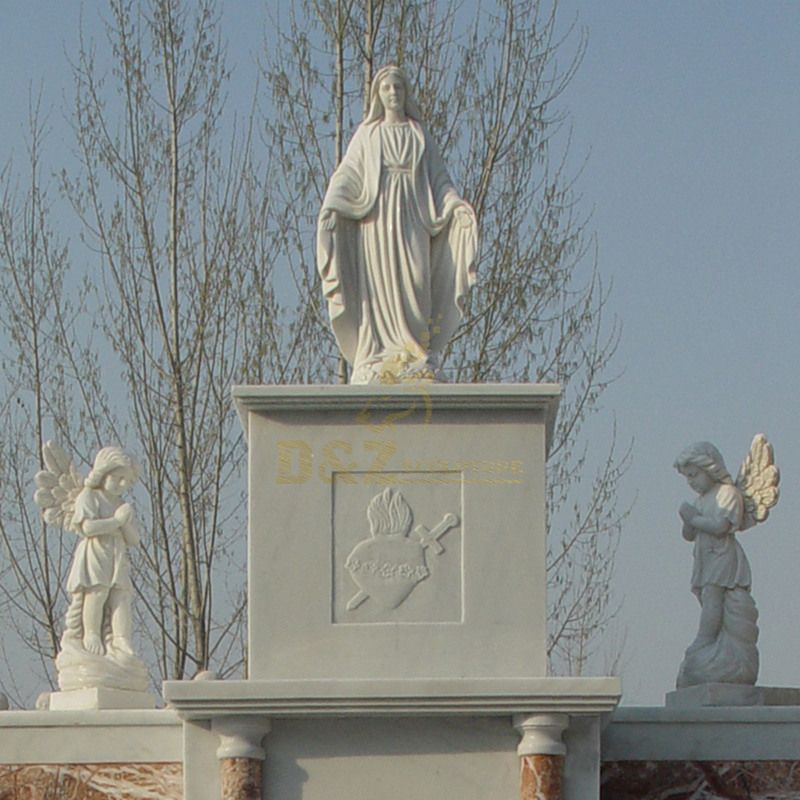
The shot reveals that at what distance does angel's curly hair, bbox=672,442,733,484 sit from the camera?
1313 centimetres

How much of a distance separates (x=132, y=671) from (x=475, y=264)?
3.16 m

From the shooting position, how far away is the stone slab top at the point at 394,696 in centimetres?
1120

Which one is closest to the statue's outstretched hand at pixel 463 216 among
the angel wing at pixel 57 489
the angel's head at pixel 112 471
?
the angel's head at pixel 112 471

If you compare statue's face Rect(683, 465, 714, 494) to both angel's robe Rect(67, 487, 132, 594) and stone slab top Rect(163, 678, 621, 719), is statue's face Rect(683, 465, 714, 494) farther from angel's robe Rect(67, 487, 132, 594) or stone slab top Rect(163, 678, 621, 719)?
angel's robe Rect(67, 487, 132, 594)

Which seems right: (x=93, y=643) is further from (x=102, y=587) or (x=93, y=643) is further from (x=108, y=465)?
(x=108, y=465)

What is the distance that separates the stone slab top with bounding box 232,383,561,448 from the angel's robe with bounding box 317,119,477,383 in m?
0.57

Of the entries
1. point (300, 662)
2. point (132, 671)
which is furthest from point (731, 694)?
point (132, 671)

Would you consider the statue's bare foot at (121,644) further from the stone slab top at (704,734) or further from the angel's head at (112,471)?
the stone slab top at (704,734)

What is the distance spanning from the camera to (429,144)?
42.6 ft

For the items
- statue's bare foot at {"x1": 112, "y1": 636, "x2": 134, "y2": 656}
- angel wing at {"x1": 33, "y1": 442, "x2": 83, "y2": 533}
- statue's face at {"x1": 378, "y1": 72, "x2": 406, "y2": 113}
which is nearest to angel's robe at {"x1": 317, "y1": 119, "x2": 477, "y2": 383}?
statue's face at {"x1": 378, "y1": 72, "x2": 406, "y2": 113}

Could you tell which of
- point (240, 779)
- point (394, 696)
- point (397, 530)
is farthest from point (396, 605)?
point (240, 779)

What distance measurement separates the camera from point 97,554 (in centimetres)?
1292

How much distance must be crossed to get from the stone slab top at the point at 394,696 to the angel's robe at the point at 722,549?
2.00m

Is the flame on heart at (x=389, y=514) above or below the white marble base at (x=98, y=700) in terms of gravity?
above
